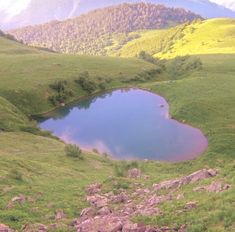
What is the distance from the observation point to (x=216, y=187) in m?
21.4

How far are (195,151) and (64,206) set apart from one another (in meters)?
30.9

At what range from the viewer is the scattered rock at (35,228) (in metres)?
19.3

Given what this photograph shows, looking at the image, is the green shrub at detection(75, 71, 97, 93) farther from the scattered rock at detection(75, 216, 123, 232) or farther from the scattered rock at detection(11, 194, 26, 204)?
the scattered rock at detection(75, 216, 123, 232)

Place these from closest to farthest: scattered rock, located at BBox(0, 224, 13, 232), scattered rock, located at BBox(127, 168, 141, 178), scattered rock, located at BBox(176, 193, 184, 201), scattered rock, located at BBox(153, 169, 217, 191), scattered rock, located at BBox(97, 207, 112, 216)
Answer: scattered rock, located at BBox(0, 224, 13, 232) < scattered rock, located at BBox(97, 207, 112, 216) < scattered rock, located at BBox(176, 193, 184, 201) < scattered rock, located at BBox(153, 169, 217, 191) < scattered rock, located at BBox(127, 168, 141, 178)

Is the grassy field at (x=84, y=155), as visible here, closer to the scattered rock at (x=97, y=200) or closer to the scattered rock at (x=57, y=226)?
the scattered rock at (x=97, y=200)

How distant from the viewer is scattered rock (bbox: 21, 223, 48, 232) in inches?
762

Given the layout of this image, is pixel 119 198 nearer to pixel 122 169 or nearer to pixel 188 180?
pixel 188 180

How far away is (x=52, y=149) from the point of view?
44.7 m

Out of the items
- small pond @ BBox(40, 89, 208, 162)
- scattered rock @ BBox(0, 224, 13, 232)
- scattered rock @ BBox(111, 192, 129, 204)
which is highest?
small pond @ BBox(40, 89, 208, 162)

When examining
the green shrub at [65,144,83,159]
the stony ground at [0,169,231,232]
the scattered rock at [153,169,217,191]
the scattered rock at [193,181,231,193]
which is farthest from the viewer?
the green shrub at [65,144,83,159]

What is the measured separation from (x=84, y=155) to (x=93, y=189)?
1737cm

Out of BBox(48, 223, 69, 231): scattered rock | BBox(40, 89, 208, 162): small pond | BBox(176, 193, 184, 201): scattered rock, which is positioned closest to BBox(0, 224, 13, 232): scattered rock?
BBox(48, 223, 69, 231): scattered rock

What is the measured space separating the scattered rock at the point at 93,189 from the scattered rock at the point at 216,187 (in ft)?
24.5

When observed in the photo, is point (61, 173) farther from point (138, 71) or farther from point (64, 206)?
point (138, 71)
